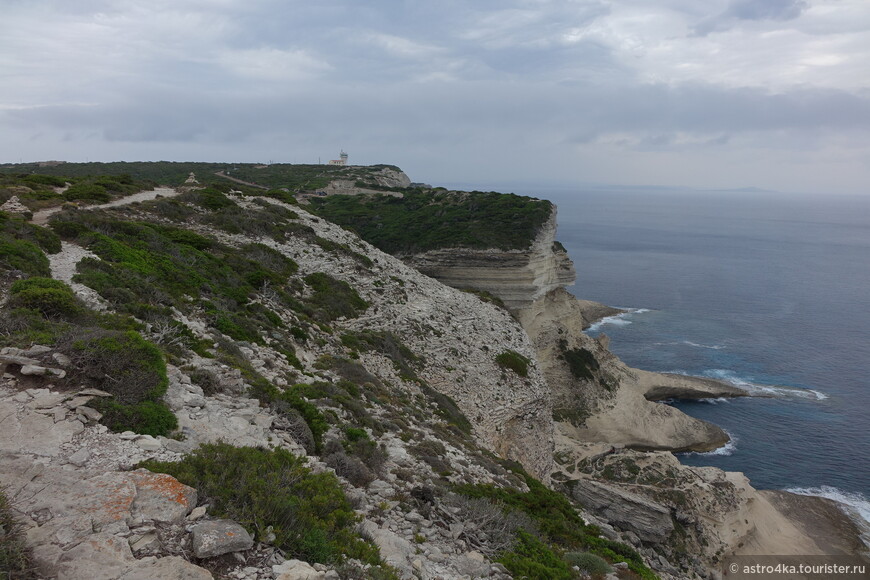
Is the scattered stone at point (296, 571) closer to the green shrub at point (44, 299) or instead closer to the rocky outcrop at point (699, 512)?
the green shrub at point (44, 299)

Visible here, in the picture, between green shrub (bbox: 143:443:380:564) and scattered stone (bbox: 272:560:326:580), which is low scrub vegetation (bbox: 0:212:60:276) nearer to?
green shrub (bbox: 143:443:380:564)

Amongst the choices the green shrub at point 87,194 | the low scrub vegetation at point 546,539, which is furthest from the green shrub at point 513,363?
the green shrub at point 87,194

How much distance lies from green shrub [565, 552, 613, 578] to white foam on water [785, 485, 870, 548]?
104 ft

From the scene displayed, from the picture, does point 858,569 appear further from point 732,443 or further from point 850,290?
point 850,290

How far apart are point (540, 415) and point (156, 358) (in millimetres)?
19231

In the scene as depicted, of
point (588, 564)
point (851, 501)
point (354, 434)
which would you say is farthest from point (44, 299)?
point (851, 501)

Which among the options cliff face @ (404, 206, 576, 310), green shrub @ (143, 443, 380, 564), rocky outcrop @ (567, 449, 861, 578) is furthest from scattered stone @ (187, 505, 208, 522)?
cliff face @ (404, 206, 576, 310)

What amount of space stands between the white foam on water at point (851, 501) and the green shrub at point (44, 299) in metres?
41.8

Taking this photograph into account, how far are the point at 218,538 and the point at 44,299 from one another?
7680 millimetres

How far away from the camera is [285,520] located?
19.1ft

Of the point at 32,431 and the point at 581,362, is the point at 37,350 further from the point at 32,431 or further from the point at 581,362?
the point at 581,362

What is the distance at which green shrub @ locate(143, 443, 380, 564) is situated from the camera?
18.4 ft

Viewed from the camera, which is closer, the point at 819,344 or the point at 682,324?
the point at 819,344

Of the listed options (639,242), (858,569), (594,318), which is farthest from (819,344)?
(639,242)
